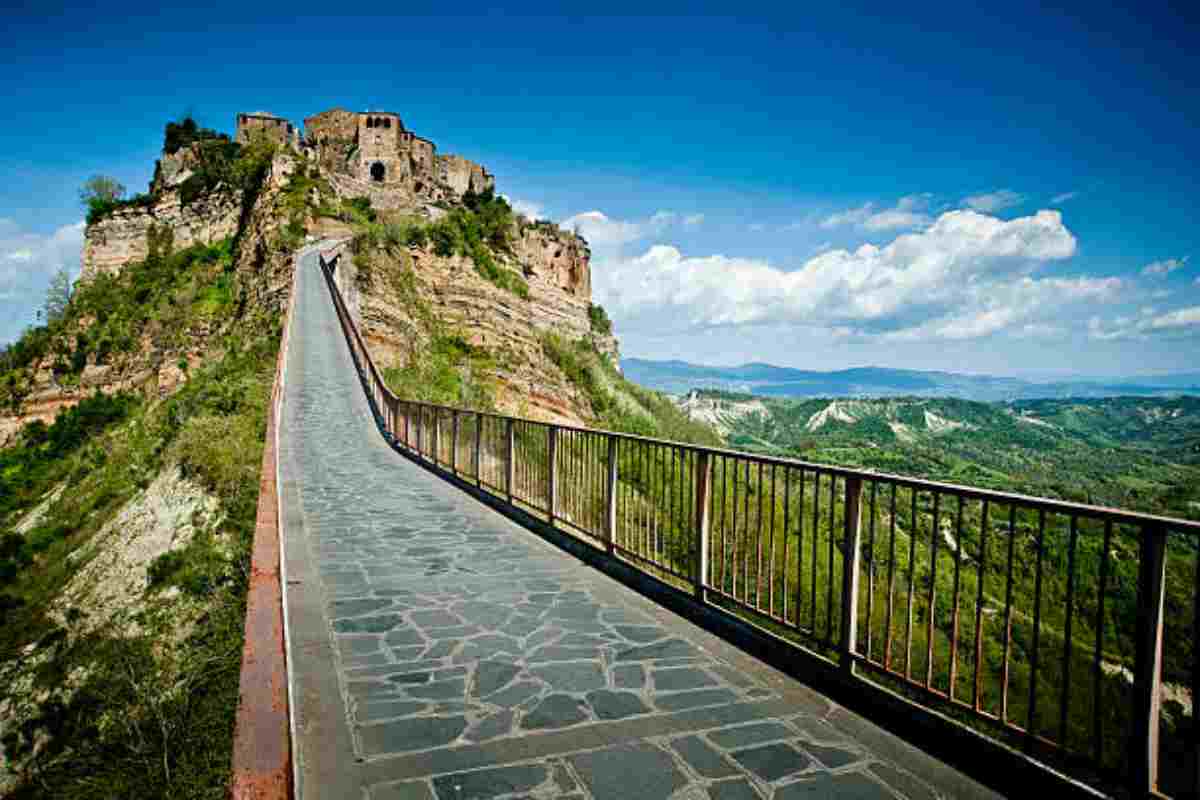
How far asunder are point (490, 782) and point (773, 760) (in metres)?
1.44

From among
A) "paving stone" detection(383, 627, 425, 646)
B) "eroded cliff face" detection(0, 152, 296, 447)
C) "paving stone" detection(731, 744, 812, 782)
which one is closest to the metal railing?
"paving stone" detection(731, 744, 812, 782)

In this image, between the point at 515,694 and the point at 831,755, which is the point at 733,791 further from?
the point at 515,694

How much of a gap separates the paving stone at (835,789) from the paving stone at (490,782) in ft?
3.80

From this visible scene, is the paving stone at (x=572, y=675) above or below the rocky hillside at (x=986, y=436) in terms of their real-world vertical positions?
above

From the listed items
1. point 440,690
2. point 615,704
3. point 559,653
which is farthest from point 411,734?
point 559,653

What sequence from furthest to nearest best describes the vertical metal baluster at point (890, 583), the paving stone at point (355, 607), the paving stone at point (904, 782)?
the paving stone at point (355, 607)
the vertical metal baluster at point (890, 583)
the paving stone at point (904, 782)

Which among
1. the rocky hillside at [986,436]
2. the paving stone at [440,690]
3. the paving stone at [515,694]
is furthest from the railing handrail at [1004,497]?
the rocky hillside at [986,436]

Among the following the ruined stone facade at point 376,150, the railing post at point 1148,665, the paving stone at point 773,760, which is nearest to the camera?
the railing post at point 1148,665

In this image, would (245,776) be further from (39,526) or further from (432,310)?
(432,310)

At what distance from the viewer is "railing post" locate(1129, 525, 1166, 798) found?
9.73 ft

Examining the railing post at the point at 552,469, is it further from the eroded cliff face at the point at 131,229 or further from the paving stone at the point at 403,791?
the eroded cliff face at the point at 131,229

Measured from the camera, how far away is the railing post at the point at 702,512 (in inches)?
238

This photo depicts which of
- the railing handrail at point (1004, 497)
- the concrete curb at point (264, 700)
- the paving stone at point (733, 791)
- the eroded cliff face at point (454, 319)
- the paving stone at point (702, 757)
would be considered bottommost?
the paving stone at point (702, 757)

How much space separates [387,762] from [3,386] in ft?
182
